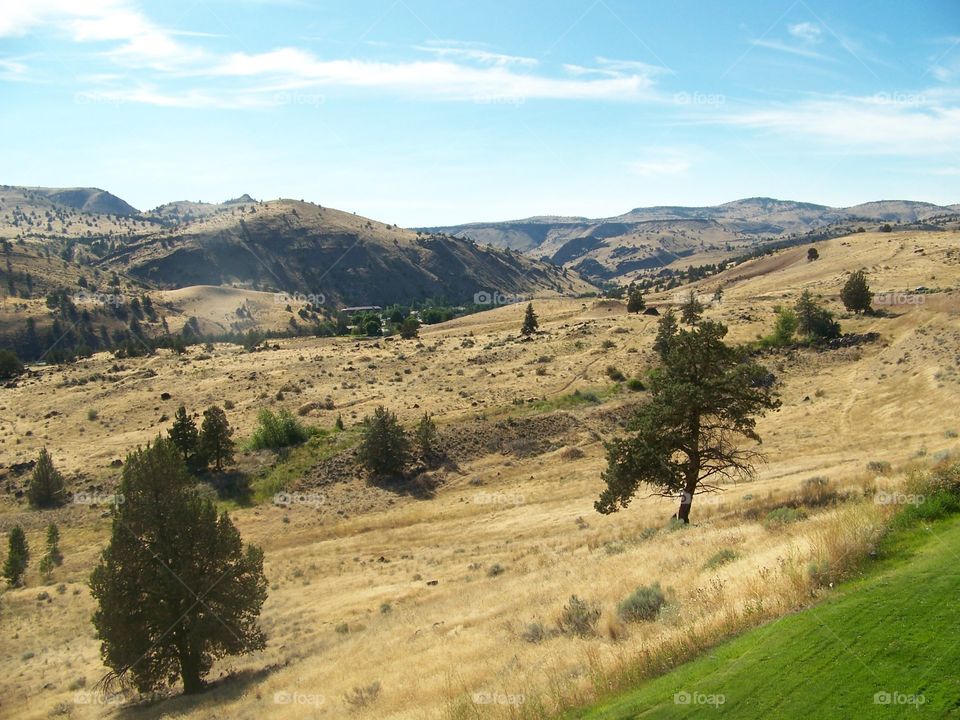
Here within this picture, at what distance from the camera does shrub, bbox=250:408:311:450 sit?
49875mm

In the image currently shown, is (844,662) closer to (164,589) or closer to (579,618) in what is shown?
(579,618)

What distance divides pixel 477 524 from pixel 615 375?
2694cm

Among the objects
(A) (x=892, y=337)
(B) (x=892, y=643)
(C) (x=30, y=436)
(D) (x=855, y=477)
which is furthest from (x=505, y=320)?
(B) (x=892, y=643)

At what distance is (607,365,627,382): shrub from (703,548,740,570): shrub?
4352 centimetres

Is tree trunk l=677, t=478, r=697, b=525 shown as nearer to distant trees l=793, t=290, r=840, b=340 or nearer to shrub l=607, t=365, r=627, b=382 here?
shrub l=607, t=365, r=627, b=382

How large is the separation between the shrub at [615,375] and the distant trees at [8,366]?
3087 inches

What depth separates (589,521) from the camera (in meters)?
31.2

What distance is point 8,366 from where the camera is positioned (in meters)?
83.8

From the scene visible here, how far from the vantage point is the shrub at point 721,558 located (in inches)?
564

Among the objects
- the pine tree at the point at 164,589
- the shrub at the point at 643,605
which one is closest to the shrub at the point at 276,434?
the pine tree at the point at 164,589

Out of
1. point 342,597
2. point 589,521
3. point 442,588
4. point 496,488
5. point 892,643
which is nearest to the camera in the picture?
point 892,643

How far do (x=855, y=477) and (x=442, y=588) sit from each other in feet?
52.3

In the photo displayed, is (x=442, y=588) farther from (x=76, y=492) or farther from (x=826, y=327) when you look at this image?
(x=826, y=327)

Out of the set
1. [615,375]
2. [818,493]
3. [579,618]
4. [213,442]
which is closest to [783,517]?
[818,493]
